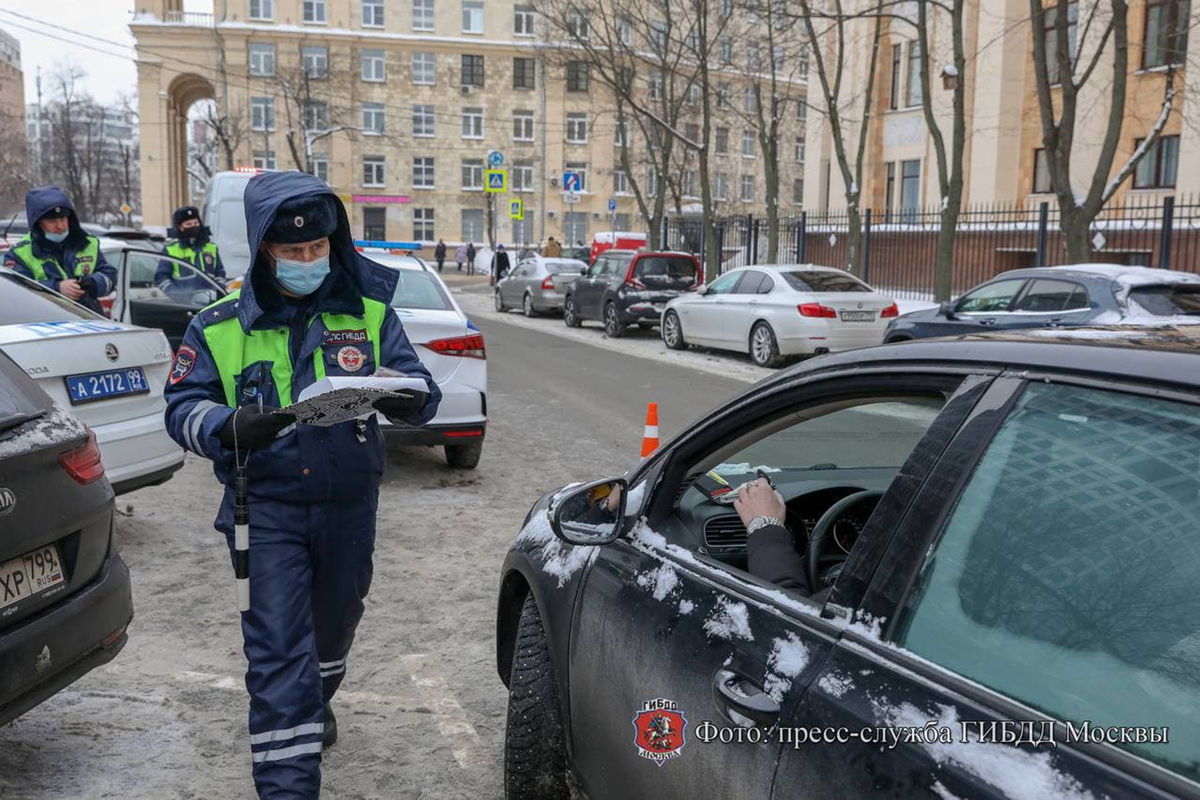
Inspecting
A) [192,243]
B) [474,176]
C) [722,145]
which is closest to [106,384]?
[192,243]

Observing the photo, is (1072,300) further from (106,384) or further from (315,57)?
(315,57)

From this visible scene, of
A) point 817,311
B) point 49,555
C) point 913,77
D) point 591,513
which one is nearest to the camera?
point 591,513

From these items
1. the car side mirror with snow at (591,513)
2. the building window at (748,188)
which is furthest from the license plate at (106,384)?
the building window at (748,188)

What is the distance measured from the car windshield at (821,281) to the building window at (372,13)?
5715cm

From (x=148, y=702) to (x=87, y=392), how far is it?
208cm

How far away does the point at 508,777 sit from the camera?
313 centimetres

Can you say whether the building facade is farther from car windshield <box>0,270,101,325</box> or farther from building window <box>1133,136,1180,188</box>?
car windshield <box>0,270,101,325</box>

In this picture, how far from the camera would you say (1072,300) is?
11.1 m

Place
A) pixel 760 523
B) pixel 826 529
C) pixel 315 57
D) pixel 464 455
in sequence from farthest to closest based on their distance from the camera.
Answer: pixel 315 57
pixel 464 455
pixel 826 529
pixel 760 523

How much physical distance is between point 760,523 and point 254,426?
136 centimetres

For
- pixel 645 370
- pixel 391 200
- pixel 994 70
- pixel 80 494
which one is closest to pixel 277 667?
pixel 80 494

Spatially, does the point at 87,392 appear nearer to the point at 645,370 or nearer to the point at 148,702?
the point at 148,702

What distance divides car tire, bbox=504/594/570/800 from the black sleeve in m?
0.81

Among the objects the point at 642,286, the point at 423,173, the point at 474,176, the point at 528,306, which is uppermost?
the point at 423,173
